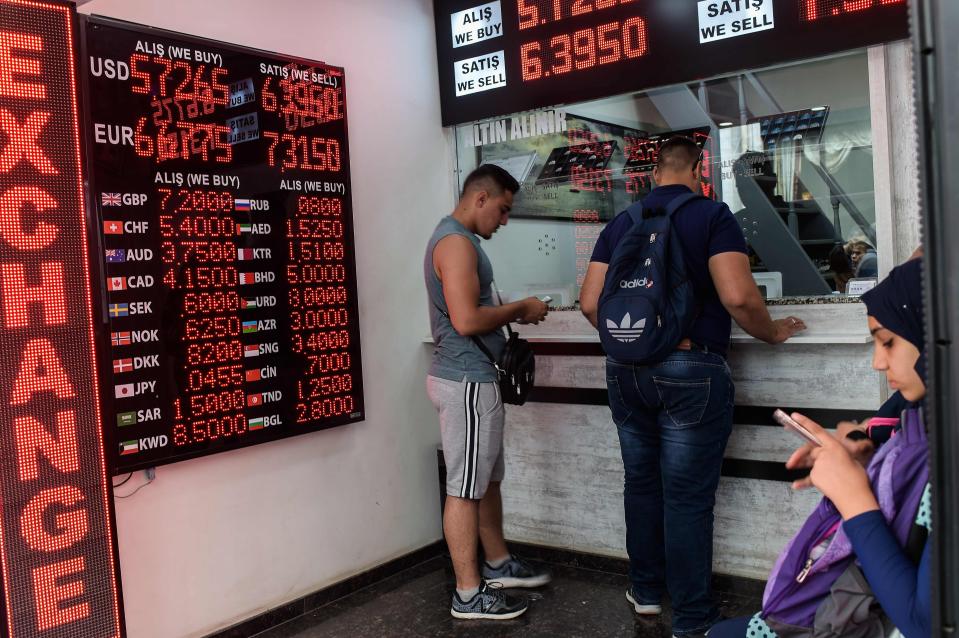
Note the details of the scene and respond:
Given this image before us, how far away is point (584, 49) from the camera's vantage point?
3711 mm

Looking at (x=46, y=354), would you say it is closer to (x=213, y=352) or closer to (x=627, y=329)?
(x=213, y=352)

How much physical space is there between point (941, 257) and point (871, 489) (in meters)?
0.56

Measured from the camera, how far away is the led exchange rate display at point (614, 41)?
3.12m

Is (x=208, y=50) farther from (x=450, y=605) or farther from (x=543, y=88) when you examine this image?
(x=450, y=605)

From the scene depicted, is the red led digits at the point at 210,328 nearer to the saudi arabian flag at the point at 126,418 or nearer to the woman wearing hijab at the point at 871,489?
the saudi arabian flag at the point at 126,418

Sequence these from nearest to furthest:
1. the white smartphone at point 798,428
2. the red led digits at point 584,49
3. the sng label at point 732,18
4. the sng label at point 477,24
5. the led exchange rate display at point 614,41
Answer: the white smartphone at point 798,428
the led exchange rate display at point 614,41
the sng label at point 732,18
the red led digits at point 584,49
the sng label at point 477,24

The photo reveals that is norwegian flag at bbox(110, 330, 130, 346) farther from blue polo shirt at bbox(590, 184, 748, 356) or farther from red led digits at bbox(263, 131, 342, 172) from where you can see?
blue polo shirt at bbox(590, 184, 748, 356)

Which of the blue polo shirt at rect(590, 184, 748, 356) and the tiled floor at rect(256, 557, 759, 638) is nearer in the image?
the blue polo shirt at rect(590, 184, 748, 356)

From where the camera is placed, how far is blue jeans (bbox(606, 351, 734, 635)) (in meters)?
2.86

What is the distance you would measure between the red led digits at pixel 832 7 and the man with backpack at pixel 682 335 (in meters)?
0.72

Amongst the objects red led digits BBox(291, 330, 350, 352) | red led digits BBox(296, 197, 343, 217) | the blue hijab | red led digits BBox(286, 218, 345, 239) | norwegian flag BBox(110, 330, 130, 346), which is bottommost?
red led digits BBox(291, 330, 350, 352)

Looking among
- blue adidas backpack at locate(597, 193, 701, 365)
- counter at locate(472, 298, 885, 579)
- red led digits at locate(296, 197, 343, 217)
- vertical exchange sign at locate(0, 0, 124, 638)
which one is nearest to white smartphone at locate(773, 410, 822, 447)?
blue adidas backpack at locate(597, 193, 701, 365)

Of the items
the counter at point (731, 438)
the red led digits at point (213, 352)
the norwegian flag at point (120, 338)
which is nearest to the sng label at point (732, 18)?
the counter at point (731, 438)

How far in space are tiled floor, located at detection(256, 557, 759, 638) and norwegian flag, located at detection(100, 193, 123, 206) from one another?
176cm
